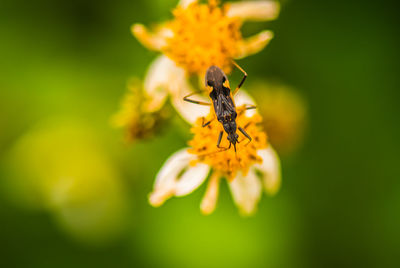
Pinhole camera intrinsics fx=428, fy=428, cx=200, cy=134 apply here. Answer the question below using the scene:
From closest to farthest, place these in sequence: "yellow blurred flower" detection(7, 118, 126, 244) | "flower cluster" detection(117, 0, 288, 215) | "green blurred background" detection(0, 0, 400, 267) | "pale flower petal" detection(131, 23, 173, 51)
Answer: "flower cluster" detection(117, 0, 288, 215) → "pale flower petal" detection(131, 23, 173, 51) → "green blurred background" detection(0, 0, 400, 267) → "yellow blurred flower" detection(7, 118, 126, 244)

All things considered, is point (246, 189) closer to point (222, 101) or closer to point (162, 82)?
point (222, 101)

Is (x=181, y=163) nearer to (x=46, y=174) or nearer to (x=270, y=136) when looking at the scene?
(x=270, y=136)

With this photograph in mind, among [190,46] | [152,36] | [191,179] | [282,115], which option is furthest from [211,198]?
[282,115]

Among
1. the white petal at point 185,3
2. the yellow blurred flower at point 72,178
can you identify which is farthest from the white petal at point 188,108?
the yellow blurred flower at point 72,178

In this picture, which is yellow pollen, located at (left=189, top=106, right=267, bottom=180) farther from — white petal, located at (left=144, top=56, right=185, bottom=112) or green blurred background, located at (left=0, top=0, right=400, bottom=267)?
green blurred background, located at (left=0, top=0, right=400, bottom=267)

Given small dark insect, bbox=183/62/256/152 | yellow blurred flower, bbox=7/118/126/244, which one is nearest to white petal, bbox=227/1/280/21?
small dark insect, bbox=183/62/256/152

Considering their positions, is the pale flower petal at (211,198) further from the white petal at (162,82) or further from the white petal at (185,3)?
the white petal at (185,3)

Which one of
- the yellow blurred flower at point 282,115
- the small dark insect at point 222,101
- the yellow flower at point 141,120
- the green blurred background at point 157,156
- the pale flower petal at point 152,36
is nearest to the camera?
the small dark insect at point 222,101
